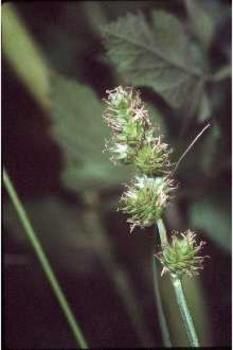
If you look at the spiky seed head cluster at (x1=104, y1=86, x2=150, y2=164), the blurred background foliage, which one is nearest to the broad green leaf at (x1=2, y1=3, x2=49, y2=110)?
the blurred background foliage

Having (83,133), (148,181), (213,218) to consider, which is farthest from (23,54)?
(148,181)

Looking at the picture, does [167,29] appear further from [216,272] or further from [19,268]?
[19,268]

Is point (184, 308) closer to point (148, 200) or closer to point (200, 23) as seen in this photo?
point (148, 200)

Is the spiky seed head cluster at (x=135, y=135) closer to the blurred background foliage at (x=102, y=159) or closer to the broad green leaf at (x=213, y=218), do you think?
the blurred background foliage at (x=102, y=159)

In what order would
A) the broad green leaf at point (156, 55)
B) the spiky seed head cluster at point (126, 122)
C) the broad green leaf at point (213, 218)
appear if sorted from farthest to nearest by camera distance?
the broad green leaf at point (213, 218), the broad green leaf at point (156, 55), the spiky seed head cluster at point (126, 122)

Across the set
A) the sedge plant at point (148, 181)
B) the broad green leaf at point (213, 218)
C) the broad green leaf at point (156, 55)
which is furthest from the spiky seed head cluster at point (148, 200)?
the broad green leaf at point (213, 218)
